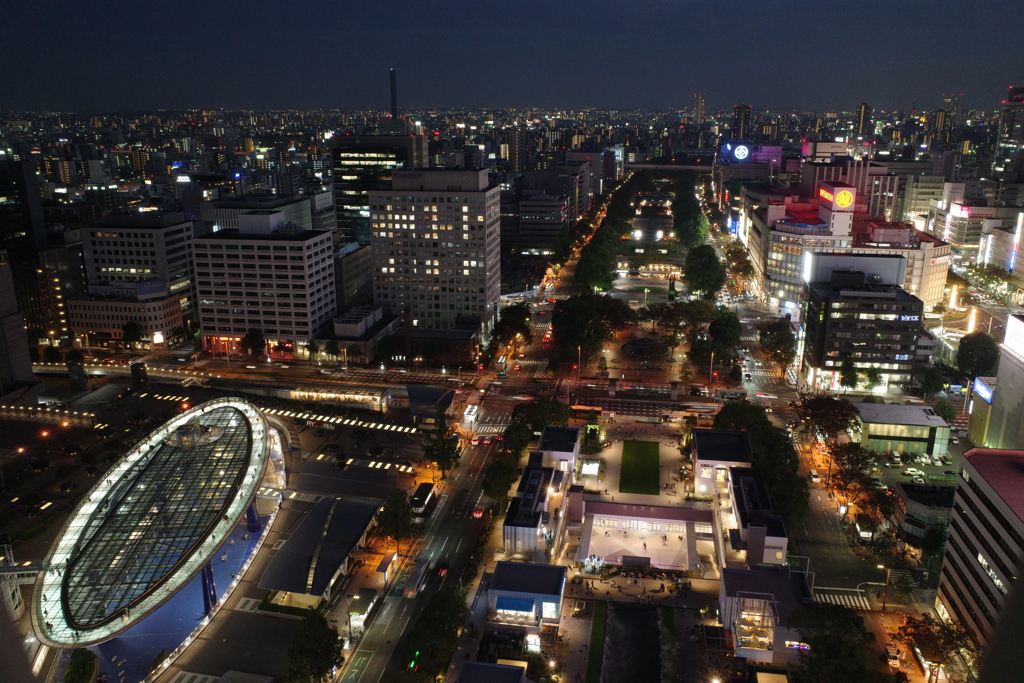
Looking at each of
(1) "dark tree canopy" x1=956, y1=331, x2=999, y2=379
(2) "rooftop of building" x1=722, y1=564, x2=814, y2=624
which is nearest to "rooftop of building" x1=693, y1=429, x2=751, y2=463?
(2) "rooftop of building" x1=722, y1=564, x2=814, y2=624

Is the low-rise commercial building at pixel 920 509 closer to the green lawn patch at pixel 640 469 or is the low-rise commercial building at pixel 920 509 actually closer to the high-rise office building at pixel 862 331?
the green lawn patch at pixel 640 469

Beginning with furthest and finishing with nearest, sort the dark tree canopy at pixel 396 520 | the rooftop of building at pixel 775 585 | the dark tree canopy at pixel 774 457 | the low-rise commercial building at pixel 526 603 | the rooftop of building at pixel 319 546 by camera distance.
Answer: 1. the dark tree canopy at pixel 774 457
2. the dark tree canopy at pixel 396 520
3. the rooftop of building at pixel 319 546
4. the low-rise commercial building at pixel 526 603
5. the rooftop of building at pixel 775 585

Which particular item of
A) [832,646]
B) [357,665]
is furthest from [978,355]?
[357,665]

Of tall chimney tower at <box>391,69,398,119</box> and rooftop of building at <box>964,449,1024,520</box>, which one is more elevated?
tall chimney tower at <box>391,69,398,119</box>

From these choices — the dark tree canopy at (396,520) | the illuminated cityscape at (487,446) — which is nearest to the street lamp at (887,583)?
the illuminated cityscape at (487,446)

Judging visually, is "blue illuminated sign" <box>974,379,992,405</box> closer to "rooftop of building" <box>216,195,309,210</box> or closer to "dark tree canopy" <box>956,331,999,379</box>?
"dark tree canopy" <box>956,331,999,379</box>

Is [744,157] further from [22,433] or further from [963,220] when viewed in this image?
[22,433]
